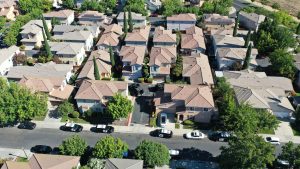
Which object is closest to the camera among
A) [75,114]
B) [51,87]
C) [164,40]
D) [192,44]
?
[75,114]

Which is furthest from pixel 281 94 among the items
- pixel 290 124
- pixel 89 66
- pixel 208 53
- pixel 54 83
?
pixel 54 83

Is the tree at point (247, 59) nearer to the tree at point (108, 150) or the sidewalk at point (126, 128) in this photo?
the sidewalk at point (126, 128)

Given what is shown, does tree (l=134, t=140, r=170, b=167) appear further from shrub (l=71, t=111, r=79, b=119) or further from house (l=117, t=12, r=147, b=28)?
house (l=117, t=12, r=147, b=28)

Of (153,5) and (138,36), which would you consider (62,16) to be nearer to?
(138,36)

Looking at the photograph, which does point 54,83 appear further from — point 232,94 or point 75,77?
point 232,94

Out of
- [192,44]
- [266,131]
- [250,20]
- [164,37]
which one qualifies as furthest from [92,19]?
[266,131]

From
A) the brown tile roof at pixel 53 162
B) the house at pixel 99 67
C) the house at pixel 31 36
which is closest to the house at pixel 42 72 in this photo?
the house at pixel 99 67

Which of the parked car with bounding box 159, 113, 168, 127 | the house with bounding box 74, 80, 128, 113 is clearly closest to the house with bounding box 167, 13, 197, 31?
the house with bounding box 74, 80, 128, 113
